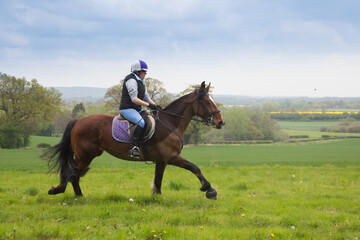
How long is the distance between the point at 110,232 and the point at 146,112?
3.46 m

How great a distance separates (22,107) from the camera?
1943 inches

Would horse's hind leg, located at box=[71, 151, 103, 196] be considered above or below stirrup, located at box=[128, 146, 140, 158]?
below

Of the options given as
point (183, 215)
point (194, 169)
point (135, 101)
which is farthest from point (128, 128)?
point (183, 215)

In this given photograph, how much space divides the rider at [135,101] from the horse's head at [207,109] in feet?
Result: 3.64

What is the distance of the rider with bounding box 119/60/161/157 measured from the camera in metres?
7.62

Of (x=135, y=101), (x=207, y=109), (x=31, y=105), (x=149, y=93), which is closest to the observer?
Answer: (x=135, y=101)

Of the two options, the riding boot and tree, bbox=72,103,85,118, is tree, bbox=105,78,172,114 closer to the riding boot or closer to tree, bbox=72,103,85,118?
tree, bbox=72,103,85,118

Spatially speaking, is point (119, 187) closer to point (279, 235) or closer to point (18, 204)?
point (18, 204)

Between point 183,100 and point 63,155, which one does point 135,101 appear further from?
point 63,155

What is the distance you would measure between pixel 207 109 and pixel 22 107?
159 ft

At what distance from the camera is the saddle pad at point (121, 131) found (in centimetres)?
793

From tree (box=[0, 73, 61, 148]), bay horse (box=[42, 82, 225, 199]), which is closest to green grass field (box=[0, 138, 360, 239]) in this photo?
bay horse (box=[42, 82, 225, 199])

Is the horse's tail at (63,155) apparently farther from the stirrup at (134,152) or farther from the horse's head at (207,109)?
the horse's head at (207,109)

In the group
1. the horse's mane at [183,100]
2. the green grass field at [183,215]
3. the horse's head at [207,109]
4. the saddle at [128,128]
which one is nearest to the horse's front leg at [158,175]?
the green grass field at [183,215]
